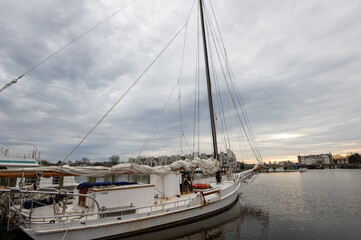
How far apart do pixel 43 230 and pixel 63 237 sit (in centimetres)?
91

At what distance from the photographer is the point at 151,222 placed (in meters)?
10.5

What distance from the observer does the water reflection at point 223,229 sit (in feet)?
Answer: 34.8

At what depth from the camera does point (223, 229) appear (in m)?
11.9

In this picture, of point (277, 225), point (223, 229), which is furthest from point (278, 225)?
point (223, 229)

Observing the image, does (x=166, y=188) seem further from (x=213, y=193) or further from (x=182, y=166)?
(x=213, y=193)

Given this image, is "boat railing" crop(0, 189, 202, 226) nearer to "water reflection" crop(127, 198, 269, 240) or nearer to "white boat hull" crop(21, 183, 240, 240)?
"white boat hull" crop(21, 183, 240, 240)

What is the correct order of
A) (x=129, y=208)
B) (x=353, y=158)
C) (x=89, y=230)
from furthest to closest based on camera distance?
(x=353, y=158)
(x=129, y=208)
(x=89, y=230)

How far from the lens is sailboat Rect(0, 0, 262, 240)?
8211 millimetres

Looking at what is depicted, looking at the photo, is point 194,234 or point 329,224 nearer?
point 194,234

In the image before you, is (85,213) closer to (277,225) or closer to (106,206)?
(106,206)

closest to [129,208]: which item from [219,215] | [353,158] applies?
[219,215]

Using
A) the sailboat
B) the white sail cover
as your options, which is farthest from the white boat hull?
the white sail cover

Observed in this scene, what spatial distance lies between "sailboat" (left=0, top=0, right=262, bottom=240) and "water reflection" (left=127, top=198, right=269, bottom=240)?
390mm

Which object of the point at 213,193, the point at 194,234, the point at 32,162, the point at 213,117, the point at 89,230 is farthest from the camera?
the point at 32,162
